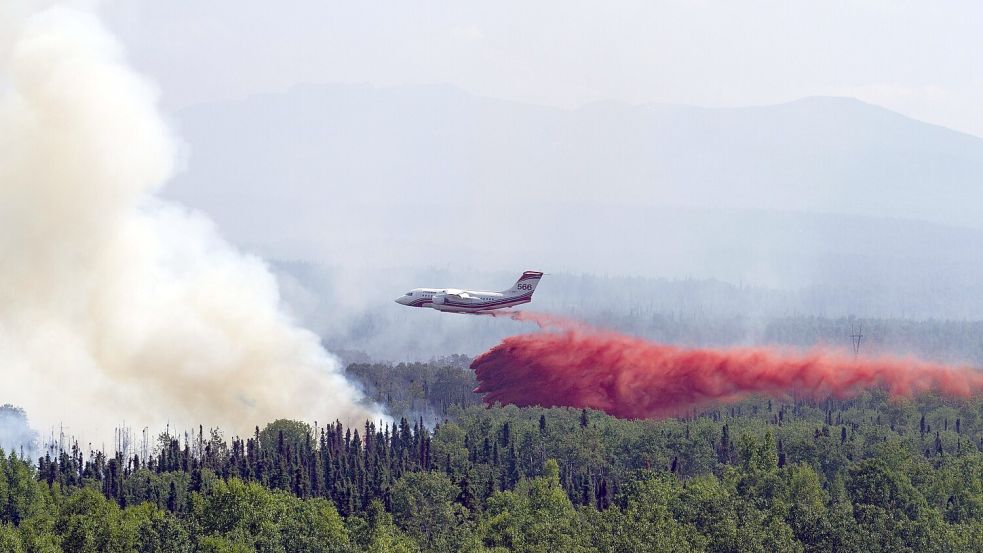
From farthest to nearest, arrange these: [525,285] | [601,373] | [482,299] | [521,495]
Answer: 1. [601,373]
2. [482,299]
3. [525,285]
4. [521,495]

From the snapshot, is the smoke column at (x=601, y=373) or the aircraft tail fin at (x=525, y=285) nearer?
the aircraft tail fin at (x=525, y=285)

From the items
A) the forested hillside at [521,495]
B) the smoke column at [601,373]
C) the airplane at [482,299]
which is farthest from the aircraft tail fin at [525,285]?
the forested hillside at [521,495]

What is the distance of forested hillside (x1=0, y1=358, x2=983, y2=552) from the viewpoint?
120 meters

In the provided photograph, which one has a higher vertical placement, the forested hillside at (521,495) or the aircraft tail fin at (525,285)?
the aircraft tail fin at (525,285)

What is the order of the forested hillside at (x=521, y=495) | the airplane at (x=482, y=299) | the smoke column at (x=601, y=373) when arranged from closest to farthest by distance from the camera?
the forested hillside at (x=521, y=495), the airplane at (x=482, y=299), the smoke column at (x=601, y=373)

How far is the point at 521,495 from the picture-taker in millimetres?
149250

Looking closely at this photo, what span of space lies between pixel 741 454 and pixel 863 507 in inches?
1440

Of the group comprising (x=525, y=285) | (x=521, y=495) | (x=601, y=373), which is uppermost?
(x=525, y=285)

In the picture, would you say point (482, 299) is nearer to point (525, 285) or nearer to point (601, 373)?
point (525, 285)

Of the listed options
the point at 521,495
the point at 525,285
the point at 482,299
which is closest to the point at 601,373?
the point at 525,285

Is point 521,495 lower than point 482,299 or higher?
lower

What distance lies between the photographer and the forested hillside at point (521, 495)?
12025cm

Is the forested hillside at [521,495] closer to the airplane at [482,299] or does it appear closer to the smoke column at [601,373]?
the smoke column at [601,373]

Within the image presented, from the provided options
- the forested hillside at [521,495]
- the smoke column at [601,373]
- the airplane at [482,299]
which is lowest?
the forested hillside at [521,495]
